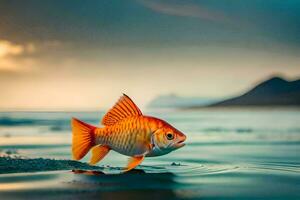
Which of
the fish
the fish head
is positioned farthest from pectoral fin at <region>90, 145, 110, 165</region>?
the fish head

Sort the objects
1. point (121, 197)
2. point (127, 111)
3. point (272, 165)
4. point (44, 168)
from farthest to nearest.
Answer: point (272, 165) < point (44, 168) < point (127, 111) < point (121, 197)

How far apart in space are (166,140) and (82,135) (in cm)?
56

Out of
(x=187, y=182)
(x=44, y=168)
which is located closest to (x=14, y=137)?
(x=44, y=168)

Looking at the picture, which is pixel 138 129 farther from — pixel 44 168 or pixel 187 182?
pixel 44 168

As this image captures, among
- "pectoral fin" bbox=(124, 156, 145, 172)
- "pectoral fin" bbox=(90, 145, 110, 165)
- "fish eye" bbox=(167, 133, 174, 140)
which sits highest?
"fish eye" bbox=(167, 133, 174, 140)

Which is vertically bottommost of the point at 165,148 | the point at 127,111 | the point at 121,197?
the point at 121,197

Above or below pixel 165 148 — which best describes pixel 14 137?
above

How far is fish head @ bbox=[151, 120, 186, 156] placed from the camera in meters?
3.53

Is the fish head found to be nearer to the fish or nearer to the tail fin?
the fish

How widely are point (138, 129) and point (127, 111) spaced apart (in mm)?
189

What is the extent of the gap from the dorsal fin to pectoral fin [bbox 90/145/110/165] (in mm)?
149

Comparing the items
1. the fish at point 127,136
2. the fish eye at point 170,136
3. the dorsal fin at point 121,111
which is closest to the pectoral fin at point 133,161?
the fish at point 127,136

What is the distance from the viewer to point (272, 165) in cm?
502

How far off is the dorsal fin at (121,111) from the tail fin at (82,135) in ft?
0.36
